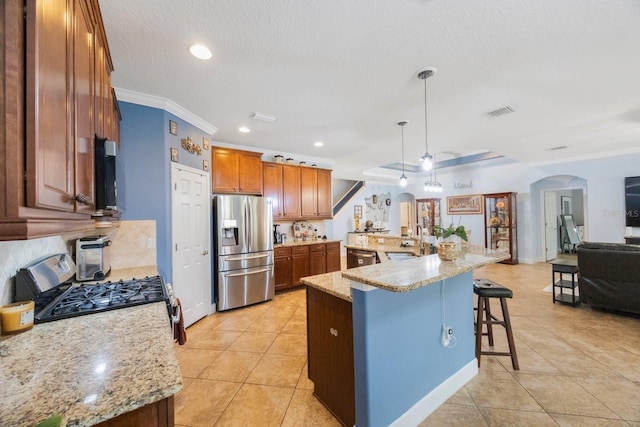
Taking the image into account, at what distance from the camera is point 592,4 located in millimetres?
1602

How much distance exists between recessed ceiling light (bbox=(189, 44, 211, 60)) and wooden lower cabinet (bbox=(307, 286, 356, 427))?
6.54 feet

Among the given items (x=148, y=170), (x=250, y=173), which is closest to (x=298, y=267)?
(x=250, y=173)

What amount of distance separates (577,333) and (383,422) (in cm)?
281

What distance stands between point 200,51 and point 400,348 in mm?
2573

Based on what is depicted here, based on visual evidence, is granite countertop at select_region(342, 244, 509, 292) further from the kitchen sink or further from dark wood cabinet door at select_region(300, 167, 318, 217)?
dark wood cabinet door at select_region(300, 167, 318, 217)

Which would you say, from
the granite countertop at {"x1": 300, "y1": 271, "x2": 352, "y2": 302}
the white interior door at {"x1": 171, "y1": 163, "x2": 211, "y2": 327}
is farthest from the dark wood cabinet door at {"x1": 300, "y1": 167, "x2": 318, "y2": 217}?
Answer: the granite countertop at {"x1": 300, "y1": 271, "x2": 352, "y2": 302}

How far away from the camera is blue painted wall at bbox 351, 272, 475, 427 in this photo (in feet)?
4.74

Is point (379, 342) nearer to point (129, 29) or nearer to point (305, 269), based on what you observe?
point (129, 29)

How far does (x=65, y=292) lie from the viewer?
65.4 inches

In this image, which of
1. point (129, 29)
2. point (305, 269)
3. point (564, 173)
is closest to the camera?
point (129, 29)

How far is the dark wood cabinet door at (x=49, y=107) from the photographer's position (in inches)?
26.4

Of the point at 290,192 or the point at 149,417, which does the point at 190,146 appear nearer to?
the point at 290,192

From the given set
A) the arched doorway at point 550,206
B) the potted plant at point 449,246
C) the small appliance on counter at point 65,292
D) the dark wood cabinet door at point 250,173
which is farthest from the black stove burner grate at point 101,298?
the arched doorway at point 550,206

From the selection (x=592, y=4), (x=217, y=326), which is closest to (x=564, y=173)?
(x=592, y=4)
